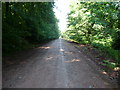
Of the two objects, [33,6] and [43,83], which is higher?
[33,6]

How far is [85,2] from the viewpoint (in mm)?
10164

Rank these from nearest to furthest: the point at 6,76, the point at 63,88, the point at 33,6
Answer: the point at 63,88 → the point at 6,76 → the point at 33,6

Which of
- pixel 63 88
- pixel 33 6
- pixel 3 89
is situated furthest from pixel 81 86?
pixel 33 6

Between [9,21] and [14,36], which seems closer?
[14,36]

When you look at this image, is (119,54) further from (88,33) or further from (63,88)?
(88,33)

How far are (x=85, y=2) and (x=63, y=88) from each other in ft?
27.8

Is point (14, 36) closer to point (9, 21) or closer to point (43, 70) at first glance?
point (9, 21)

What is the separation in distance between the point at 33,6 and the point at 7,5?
278 centimetres

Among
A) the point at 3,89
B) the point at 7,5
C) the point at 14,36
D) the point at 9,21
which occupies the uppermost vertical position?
the point at 7,5

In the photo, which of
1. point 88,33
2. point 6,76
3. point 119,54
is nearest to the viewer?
point 6,76

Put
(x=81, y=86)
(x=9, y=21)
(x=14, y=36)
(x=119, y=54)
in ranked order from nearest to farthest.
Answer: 1. (x=81, y=86)
2. (x=14, y=36)
3. (x=9, y=21)
4. (x=119, y=54)

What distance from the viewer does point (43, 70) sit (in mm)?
5809

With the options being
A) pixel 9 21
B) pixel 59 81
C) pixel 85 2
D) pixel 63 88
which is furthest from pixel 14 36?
pixel 85 2

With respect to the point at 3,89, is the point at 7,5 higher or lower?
higher
